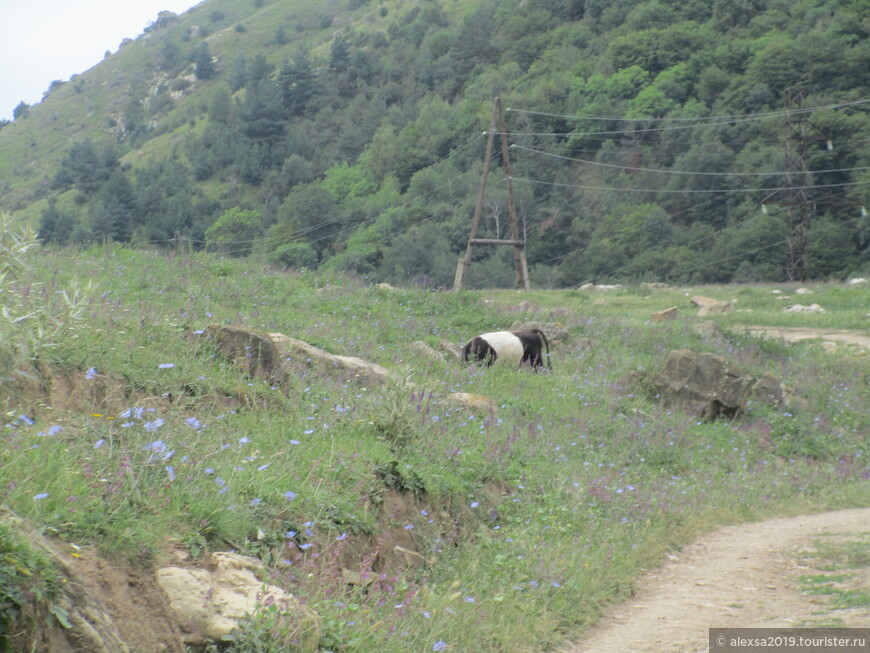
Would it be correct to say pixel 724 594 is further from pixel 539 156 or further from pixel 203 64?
pixel 203 64

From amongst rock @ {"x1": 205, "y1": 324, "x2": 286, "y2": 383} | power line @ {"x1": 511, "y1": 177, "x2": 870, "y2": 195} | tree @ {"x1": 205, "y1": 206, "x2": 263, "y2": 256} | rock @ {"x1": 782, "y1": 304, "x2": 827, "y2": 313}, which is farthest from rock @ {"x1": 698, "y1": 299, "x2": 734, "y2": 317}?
tree @ {"x1": 205, "y1": 206, "x2": 263, "y2": 256}

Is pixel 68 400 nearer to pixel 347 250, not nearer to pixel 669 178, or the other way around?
pixel 347 250

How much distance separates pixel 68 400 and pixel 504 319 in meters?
12.3

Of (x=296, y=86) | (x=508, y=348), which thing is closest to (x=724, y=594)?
(x=508, y=348)

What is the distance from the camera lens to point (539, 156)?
71062 millimetres

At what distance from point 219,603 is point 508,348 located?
9.92m

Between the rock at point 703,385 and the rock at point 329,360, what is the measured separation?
5299 millimetres

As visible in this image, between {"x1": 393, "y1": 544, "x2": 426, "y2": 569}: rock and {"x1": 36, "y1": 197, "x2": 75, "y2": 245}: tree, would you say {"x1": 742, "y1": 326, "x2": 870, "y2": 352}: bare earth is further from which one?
{"x1": 36, "y1": 197, "x2": 75, "y2": 245}: tree

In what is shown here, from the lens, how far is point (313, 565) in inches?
167

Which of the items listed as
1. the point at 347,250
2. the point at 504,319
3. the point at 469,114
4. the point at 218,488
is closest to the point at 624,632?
the point at 218,488

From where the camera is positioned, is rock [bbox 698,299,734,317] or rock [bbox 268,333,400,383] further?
rock [bbox 698,299,734,317]

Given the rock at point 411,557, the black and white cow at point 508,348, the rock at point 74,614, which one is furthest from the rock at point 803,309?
the rock at point 74,614

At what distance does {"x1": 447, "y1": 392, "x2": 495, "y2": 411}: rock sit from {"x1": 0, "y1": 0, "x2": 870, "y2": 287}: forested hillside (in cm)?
2615

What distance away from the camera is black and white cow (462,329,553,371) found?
1291 centimetres
